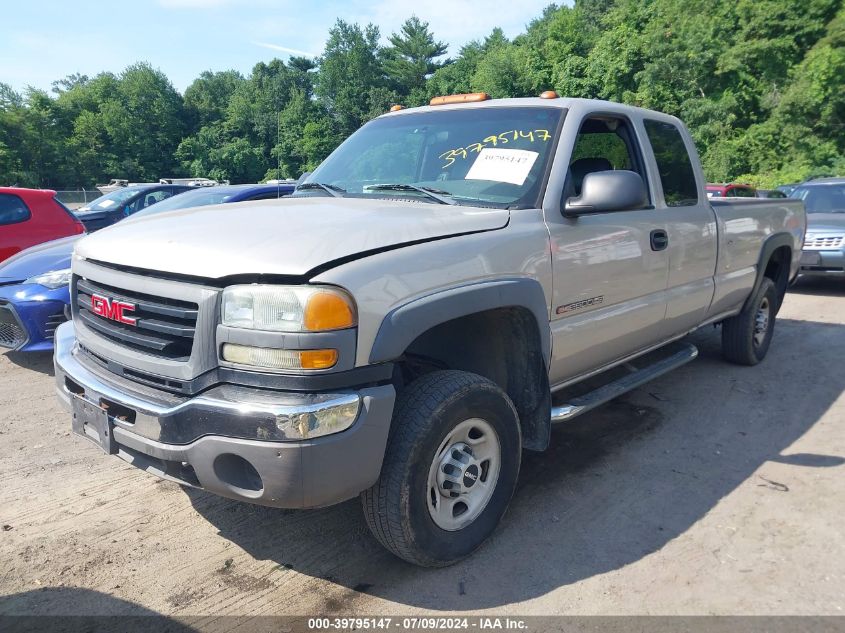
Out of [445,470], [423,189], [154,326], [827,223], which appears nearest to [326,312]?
[154,326]

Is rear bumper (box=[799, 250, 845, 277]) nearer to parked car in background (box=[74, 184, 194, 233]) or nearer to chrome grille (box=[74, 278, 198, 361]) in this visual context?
chrome grille (box=[74, 278, 198, 361])

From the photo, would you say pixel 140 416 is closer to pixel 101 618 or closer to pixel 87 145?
pixel 101 618

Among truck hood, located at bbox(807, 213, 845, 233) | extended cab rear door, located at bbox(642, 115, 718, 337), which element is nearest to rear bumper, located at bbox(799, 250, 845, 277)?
truck hood, located at bbox(807, 213, 845, 233)

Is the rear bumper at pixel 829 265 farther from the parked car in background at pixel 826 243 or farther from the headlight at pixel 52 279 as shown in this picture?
the headlight at pixel 52 279

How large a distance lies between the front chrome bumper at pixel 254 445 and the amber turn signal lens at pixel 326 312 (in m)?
0.24

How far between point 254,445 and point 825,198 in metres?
12.0

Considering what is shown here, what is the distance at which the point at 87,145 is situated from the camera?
5981cm

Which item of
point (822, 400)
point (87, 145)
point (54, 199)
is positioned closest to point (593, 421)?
point (822, 400)

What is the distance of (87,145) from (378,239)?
67.3 metres

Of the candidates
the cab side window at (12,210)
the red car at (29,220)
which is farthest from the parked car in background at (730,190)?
the cab side window at (12,210)

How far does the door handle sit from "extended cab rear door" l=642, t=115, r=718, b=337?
48 mm

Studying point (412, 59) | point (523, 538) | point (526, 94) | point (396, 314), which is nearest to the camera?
point (396, 314)

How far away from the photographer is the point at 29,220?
7.48m

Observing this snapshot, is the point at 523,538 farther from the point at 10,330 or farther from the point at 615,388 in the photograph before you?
the point at 10,330
